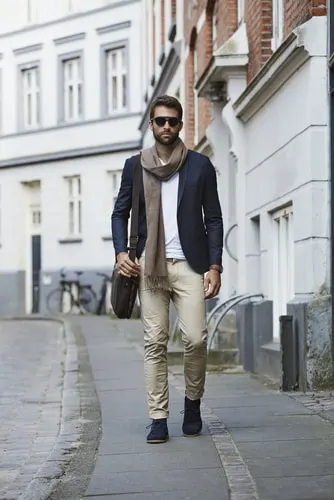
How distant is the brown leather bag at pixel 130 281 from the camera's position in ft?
22.4

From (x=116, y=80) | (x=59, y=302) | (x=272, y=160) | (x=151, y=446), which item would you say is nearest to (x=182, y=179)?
(x=151, y=446)

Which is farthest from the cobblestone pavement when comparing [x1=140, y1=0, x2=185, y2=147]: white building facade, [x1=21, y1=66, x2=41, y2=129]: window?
[x1=21, y1=66, x2=41, y2=129]: window

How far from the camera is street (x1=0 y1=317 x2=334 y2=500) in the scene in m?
5.53

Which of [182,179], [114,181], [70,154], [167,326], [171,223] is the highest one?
[70,154]

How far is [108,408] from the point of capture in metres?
9.02

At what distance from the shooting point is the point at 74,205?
3509 cm

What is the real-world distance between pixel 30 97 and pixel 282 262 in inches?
1038

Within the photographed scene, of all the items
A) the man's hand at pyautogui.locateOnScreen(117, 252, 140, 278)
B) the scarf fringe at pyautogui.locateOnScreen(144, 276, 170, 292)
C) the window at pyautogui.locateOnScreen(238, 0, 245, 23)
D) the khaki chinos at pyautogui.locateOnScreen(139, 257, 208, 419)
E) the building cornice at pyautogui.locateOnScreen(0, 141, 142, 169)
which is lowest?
the khaki chinos at pyautogui.locateOnScreen(139, 257, 208, 419)

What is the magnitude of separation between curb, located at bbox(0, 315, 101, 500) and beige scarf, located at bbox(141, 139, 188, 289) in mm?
1126

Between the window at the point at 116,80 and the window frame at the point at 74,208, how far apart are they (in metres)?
2.44

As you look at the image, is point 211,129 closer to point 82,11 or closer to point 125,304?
point 125,304

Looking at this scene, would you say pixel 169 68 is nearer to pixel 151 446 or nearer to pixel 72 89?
pixel 72 89

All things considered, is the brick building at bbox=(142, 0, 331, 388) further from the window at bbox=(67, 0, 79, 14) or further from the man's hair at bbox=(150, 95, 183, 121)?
the window at bbox=(67, 0, 79, 14)

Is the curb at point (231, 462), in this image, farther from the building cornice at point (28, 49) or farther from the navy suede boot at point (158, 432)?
the building cornice at point (28, 49)
